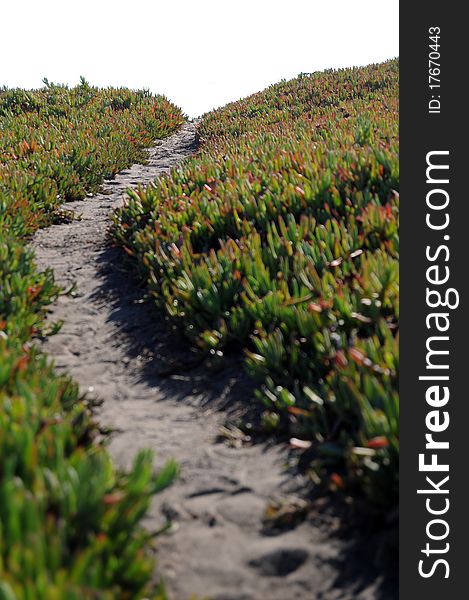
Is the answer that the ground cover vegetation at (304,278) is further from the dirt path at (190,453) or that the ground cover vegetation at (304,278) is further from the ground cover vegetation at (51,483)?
the ground cover vegetation at (51,483)

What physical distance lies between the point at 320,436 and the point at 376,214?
107 inches

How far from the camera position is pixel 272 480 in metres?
3.73

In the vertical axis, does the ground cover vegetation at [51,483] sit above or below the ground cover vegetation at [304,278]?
below

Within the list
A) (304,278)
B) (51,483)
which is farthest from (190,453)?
(304,278)

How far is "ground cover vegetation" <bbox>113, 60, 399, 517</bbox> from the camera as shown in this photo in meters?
3.69

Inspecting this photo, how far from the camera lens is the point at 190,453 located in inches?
163

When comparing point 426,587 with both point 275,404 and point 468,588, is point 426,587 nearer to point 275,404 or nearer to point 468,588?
point 468,588

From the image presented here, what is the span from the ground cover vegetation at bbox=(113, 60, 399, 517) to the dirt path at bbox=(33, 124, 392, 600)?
296 millimetres

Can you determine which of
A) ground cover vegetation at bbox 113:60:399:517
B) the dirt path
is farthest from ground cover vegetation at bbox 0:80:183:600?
ground cover vegetation at bbox 113:60:399:517

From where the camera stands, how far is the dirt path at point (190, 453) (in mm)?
3014

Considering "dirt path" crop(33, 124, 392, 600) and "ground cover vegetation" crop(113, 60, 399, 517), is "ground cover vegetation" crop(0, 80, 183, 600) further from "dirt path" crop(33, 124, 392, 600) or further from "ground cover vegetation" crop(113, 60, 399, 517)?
"ground cover vegetation" crop(113, 60, 399, 517)

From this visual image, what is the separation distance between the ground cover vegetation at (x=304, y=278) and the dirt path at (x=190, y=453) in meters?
0.30

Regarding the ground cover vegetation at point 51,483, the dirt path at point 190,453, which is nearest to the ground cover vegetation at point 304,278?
the dirt path at point 190,453

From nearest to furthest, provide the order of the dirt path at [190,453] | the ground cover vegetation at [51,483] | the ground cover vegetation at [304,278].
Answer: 1. the ground cover vegetation at [51,483]
2. the dirt path at [190,453]
3. the ground cover vegetation at [304,278]
